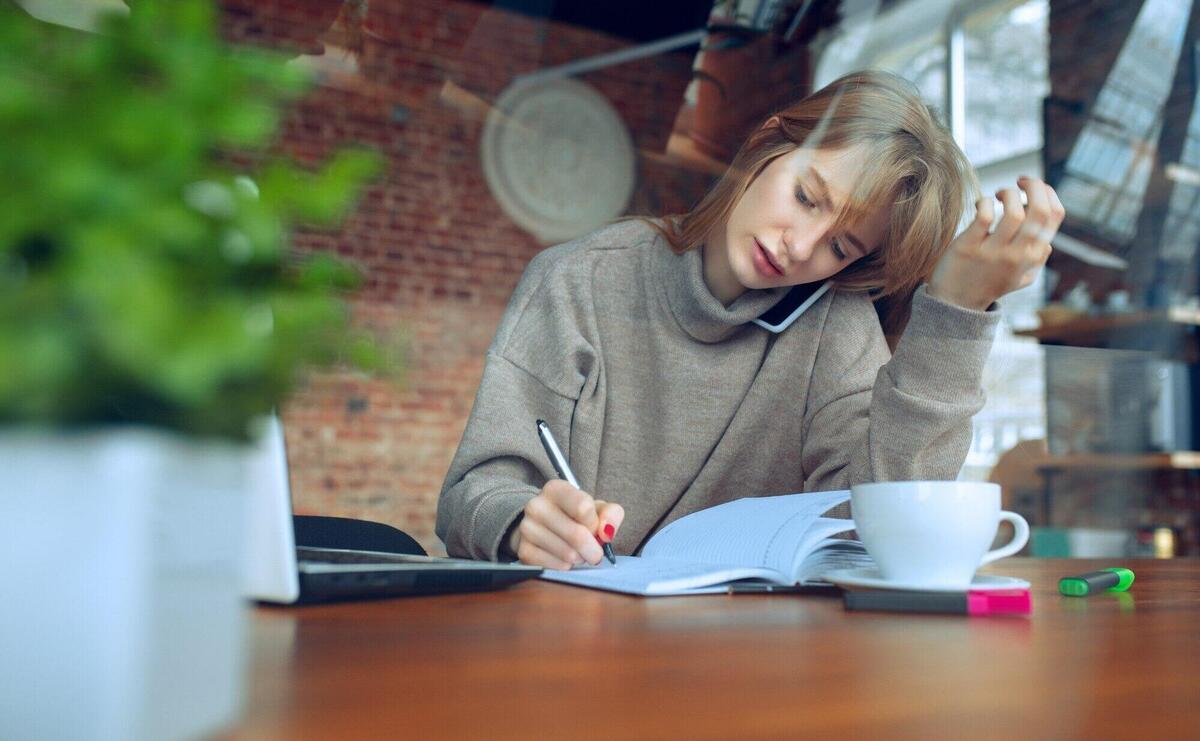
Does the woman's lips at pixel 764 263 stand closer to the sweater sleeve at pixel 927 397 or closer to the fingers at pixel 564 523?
the sweater sleeve at pixel 927 397

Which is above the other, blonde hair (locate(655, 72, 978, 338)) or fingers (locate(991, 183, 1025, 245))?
blonde hair (locate(655, 72, 978, 338))

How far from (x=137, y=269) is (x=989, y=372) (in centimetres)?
362

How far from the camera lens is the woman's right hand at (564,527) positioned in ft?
2.76

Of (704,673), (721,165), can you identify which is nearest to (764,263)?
(704,673)

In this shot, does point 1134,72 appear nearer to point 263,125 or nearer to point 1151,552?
point 1151,552

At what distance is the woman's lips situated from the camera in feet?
4.47

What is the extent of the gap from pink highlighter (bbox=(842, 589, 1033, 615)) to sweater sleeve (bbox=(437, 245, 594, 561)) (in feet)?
1.29

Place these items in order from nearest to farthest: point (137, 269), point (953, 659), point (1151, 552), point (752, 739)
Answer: point (137, 269), point (752, 739), point (953, 659), point (1151, 552)

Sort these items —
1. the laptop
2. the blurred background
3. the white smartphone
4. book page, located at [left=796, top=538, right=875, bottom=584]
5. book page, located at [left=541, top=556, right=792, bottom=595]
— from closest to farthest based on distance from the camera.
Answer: the laptop < book page, located at [left=541, top=556, right=792, bottom=595] < book page, located at [left=796, top=538, right=875, bottom=584] < the white smartphone < the blurred background

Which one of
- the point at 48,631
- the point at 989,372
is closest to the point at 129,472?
the point at 48,631

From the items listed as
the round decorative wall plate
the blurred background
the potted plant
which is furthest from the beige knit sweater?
the round decorative wall plate

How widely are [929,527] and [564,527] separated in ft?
1.01

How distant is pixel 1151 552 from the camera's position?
11.3 feet

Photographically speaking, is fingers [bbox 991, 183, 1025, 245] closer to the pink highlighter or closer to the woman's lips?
the woman's lips
